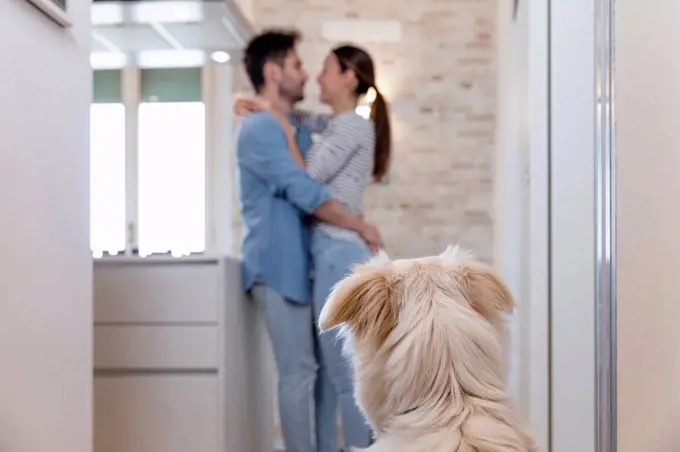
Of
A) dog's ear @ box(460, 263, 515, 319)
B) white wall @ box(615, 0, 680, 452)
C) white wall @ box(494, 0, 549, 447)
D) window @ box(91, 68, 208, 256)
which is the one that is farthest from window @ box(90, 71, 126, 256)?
dog's ear @ box(460, 263, 515, 319)

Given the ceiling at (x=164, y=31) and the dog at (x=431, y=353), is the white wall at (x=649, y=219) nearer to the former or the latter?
the dog at (x=431, y=353)

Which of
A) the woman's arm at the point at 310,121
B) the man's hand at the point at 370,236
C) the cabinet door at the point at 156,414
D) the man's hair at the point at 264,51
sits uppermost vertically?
the man's hair at the point at 264,51

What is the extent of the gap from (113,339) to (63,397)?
0.82 meters

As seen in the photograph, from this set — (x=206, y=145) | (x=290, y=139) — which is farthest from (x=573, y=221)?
(x=206, y=145)

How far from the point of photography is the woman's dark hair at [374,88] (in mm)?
3029

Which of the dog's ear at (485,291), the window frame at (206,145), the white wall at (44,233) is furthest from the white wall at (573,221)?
the window frame at (206,145)

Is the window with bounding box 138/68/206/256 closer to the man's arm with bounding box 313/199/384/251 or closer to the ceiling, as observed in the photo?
the ceiling

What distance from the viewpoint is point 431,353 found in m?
1.21

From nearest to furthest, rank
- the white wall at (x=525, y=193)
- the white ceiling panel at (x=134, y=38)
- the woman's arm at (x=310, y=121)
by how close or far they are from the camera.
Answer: the white wall at (x=525, y=193) → the woman's arm at (x=310, y=121) → the white ceiling panel at (x=134, y=38)

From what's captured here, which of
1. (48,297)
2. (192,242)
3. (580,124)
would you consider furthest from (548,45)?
(192,242)

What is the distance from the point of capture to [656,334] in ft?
5.45

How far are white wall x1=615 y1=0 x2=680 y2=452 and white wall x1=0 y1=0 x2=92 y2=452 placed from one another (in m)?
1.20

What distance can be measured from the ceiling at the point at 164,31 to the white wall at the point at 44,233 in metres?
1.87

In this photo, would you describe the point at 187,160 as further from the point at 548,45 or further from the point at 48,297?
the point at 48,297
